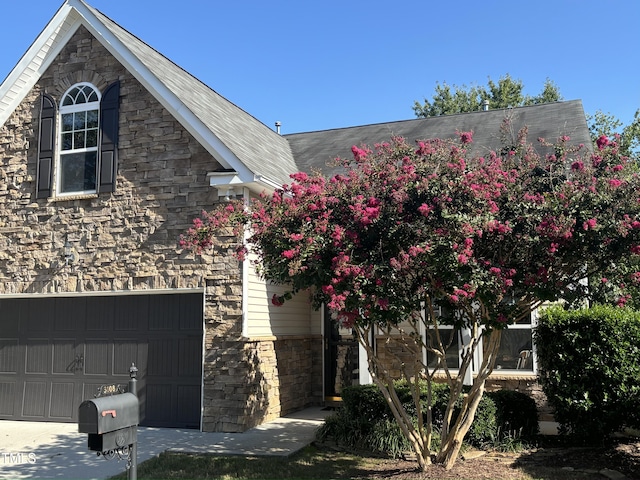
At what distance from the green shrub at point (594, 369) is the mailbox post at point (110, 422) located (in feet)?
17.3

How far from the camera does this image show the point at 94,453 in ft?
27.6

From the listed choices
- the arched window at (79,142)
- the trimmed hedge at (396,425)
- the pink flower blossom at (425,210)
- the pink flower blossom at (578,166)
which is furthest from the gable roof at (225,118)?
the trimmed hedge at (396,425)

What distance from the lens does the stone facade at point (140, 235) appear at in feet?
32.0

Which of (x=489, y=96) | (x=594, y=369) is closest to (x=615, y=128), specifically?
(x=489, y=96)

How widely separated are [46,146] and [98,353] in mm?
3955

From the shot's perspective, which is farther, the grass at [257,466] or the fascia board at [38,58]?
the fascia board at [38,58]

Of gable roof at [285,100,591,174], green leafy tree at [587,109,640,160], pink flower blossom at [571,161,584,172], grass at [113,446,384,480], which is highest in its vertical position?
green leafy tree at [587,109,640,160]

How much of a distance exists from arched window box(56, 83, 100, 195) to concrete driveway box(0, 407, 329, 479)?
4.23 m

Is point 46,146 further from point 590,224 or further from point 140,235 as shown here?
point 590,224

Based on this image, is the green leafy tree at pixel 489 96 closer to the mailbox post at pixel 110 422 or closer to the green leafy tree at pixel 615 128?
the green leafy tree at pixel 615 128

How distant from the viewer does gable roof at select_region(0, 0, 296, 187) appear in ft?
32.9

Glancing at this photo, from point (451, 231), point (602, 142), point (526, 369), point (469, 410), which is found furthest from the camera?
point (526, 369)

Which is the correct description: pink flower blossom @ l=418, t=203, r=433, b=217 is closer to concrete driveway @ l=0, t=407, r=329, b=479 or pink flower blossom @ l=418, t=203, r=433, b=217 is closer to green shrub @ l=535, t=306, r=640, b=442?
green shrub @ l=535, t=306, r=640, b=442

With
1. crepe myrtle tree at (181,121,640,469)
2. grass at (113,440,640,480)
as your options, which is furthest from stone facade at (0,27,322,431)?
crepe myrtle tree at (181,121,640,469)
